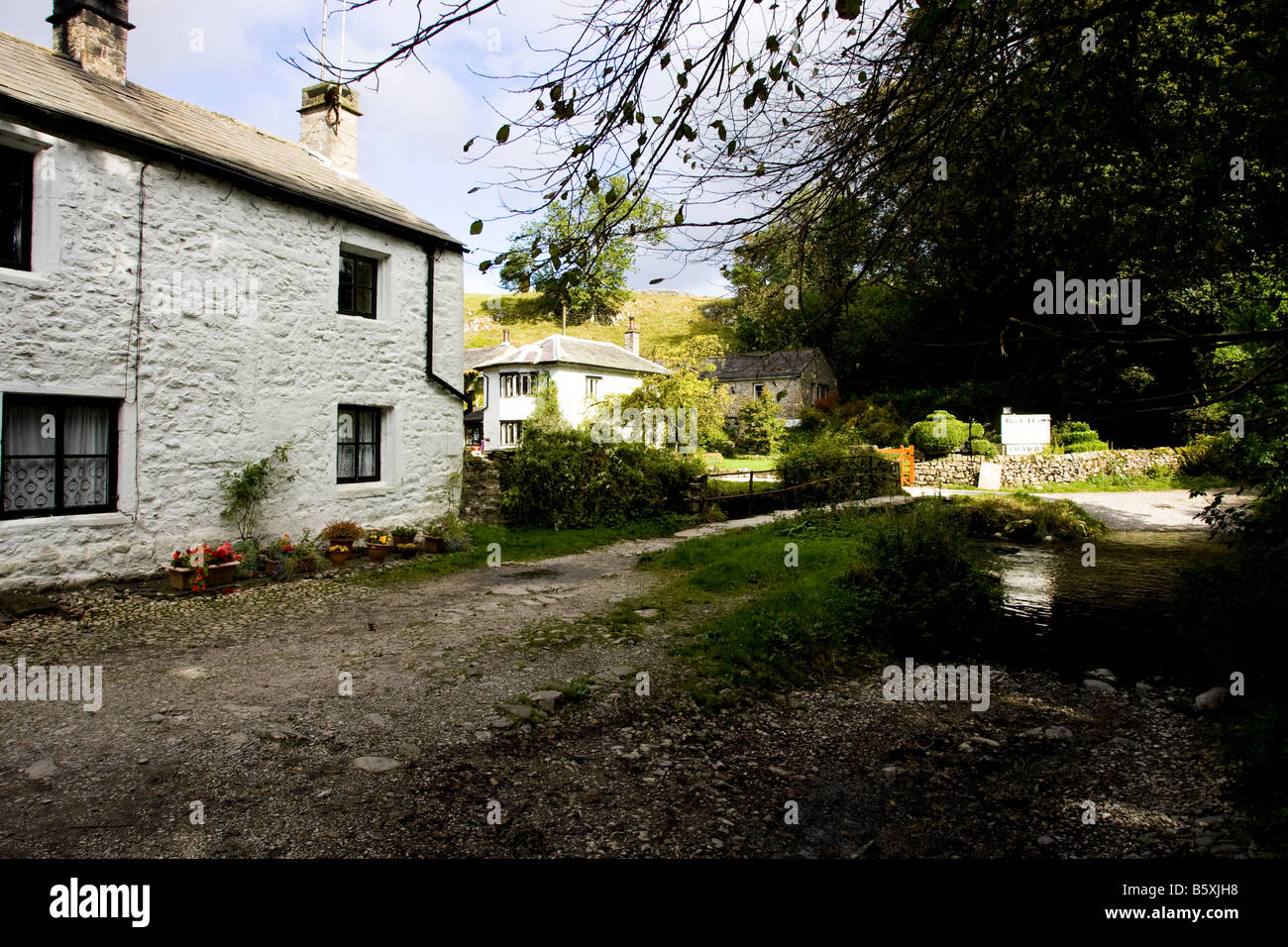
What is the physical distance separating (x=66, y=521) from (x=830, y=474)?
14.8 metres

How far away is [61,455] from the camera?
7.84 metres

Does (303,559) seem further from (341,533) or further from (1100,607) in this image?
(1100,607)

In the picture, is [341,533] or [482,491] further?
[482,491]

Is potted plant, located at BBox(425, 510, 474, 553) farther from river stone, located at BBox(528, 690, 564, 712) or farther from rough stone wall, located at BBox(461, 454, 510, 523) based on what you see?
river stone, located at BBox(528, 690, 564, 712)

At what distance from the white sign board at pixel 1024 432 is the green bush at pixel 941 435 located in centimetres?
92

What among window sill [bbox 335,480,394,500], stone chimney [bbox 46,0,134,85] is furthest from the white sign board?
stone chimney [bbox 46,0,134,85]

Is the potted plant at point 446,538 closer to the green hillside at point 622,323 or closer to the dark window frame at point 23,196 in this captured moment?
the dark window frame at point 23,196

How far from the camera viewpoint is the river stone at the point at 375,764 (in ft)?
12.9

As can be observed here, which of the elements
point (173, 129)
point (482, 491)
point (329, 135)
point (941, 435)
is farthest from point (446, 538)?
point (941, 435)

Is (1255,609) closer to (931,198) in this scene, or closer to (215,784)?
(931,198)

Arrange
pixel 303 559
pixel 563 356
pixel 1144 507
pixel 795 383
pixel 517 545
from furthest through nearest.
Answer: pixel 795 383
pixel 563 356
pixel 1144 507
pixel 517 545
pixel 303 559

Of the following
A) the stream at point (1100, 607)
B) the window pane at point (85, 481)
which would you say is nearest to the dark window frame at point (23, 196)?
the window pane at point (85, 481)

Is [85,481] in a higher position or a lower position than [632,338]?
lower
